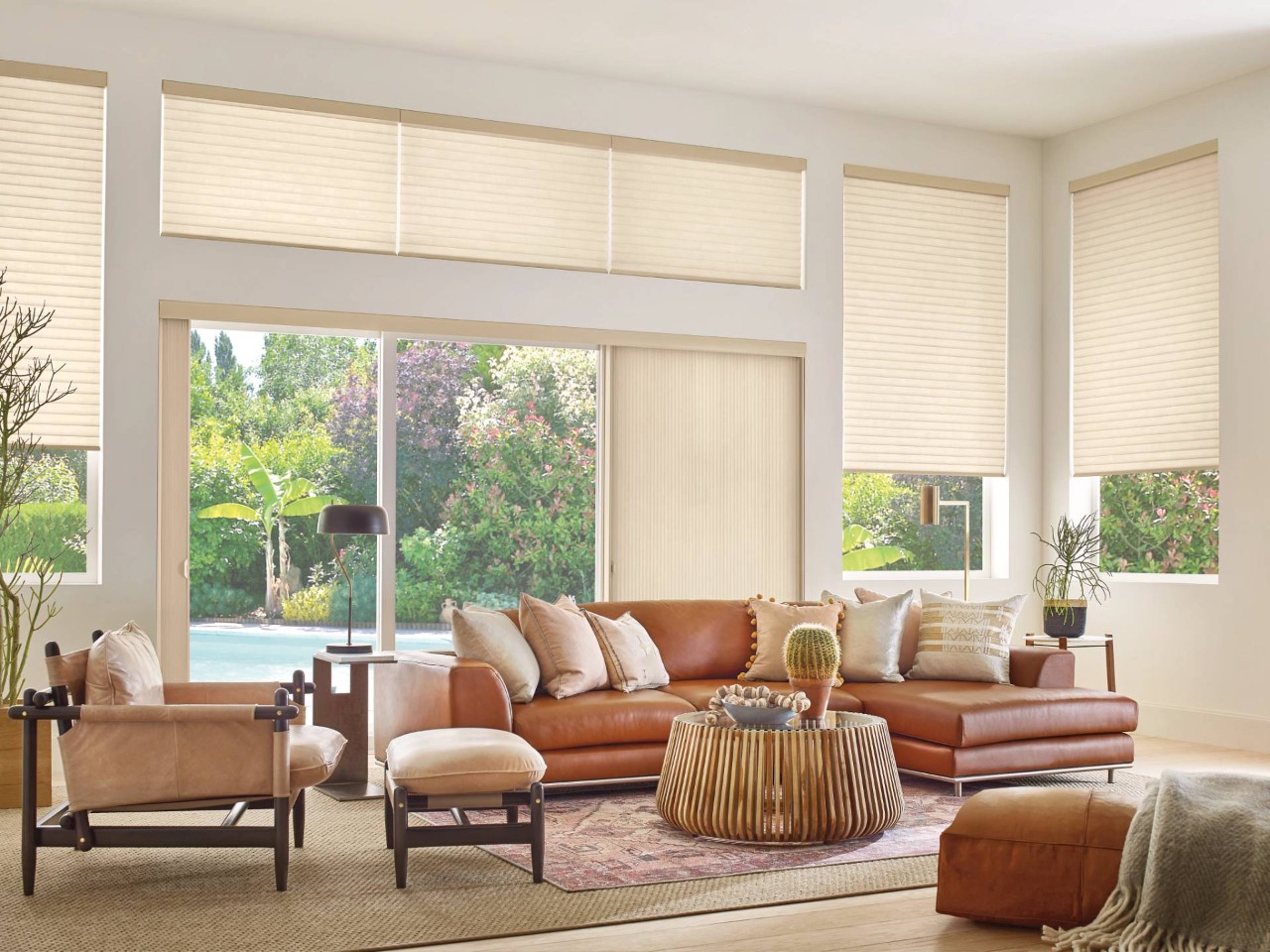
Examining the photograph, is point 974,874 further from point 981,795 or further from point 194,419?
point 194,419

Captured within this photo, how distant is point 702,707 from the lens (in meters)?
6.07

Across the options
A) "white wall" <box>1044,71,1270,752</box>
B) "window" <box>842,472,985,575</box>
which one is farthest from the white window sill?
"window" <box>842,472,985,575</box>

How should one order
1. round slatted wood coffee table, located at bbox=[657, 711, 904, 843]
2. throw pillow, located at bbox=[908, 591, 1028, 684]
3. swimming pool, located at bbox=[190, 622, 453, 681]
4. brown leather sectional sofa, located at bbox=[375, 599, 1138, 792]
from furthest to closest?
swimming pool, located at bbox=[190, 622, 453, 681] → throw pillow, located at bbox=[908, 591, 1028, 684] → brown leather sectional sofa, located at bbox=[375, 599, 1138, 792] → round slatted wood coffee table, located at bbox=[657, 711, 904, 843]

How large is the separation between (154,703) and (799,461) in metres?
4.43

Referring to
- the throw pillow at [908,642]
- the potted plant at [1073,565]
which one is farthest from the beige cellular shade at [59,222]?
the potted plant at [1073,565]

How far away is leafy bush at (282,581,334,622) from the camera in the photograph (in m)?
7.04

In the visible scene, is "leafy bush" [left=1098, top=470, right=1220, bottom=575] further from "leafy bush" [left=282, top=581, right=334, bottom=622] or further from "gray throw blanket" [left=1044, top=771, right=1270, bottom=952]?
"leafy bush" [left=282, top=581, right=334, bottom=622]

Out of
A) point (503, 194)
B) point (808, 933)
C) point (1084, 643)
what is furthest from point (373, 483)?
point (808, 933)

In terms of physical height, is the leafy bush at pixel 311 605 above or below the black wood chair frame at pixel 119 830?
above

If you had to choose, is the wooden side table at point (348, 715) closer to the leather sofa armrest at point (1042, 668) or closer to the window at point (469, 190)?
the window at point (469, 190)

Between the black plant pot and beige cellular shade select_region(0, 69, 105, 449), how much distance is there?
5137mm

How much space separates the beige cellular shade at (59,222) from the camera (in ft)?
21.2

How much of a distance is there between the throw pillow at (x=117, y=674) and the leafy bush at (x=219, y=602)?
215 cm

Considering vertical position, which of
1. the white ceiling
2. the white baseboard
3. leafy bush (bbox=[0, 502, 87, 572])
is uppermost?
the white ceiling
